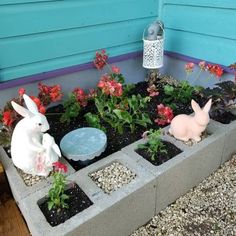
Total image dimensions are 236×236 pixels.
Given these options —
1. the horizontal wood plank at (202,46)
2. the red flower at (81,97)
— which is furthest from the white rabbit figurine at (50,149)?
the horizontal wood plank at (202,46)

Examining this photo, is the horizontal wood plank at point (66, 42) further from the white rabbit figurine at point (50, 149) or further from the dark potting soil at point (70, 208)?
the dark potting soil at point (70, 208)

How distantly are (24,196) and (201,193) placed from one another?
1.10m

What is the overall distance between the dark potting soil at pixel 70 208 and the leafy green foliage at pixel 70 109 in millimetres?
718

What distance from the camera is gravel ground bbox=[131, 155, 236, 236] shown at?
1.50 metres

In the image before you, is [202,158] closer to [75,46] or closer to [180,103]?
[180,103]

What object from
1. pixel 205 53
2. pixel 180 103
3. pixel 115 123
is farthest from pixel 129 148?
pixel 205 53

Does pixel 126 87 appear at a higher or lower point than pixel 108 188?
higher

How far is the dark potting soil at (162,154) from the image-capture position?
5.21 feet

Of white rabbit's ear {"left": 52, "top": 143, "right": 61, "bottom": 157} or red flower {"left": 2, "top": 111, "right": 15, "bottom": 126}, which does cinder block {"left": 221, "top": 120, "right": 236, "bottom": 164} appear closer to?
white rabbit's ear {"left": 52, "top": 143, "right": 61, "bottom": 157}

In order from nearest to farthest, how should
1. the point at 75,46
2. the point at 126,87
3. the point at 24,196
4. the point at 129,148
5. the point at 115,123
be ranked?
the point at 24,196, the point at 129,148, the point at 115,123, the point at 75,46, the point at 126,87

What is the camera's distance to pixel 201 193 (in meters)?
1.75

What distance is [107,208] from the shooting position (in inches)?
50.3

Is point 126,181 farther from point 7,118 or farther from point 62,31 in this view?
point 62,31

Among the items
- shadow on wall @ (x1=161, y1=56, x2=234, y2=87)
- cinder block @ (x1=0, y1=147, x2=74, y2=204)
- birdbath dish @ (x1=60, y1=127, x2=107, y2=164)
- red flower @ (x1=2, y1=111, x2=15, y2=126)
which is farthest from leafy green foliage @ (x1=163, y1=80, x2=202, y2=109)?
red flower @ (x1=2, y1=111, x2=15, y2=126)
